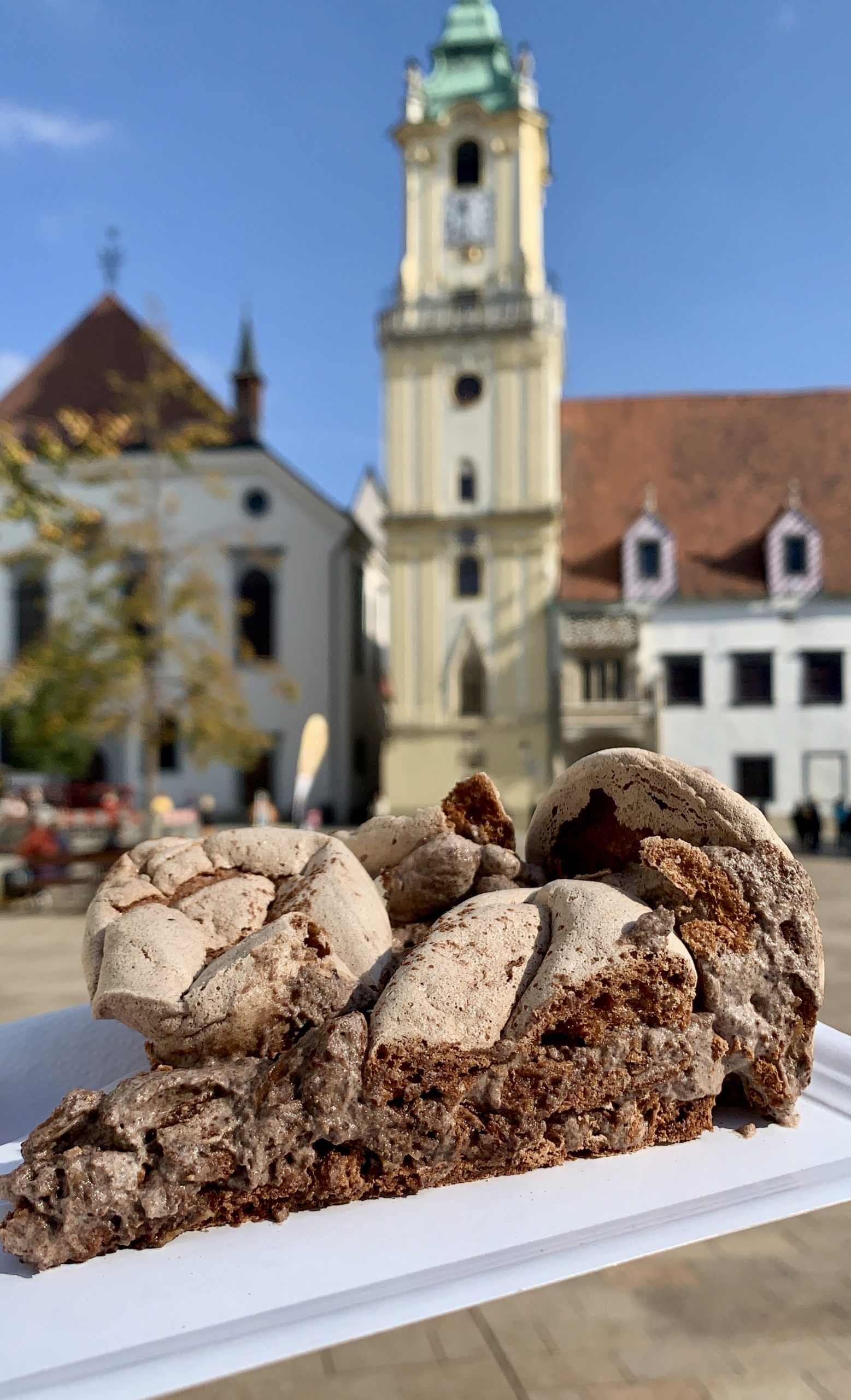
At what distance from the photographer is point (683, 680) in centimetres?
2652

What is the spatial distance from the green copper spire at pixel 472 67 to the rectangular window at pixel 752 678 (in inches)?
634

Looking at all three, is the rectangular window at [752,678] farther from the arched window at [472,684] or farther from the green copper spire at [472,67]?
the green copper spire at [472,67]

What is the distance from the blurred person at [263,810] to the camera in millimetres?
20094

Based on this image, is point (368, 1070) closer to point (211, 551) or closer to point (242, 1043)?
point (242, 1043)

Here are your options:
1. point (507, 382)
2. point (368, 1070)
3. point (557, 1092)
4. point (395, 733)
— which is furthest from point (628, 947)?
point (507, 382)

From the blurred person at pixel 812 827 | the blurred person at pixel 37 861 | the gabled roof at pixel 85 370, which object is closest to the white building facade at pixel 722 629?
the blurred person at pixel 812 827

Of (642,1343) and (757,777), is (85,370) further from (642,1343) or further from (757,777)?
(642,1343)

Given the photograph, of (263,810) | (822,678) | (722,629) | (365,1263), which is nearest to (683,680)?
(722,629)

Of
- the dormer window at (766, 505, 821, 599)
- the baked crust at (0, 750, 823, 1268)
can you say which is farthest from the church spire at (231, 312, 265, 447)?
the baked crust at (0, 750, 823, 1268)

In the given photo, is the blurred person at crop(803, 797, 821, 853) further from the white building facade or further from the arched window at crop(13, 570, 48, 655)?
the arched window at crop(13, 570, 48, 655)

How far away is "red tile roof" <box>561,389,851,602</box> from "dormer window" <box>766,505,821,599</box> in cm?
29

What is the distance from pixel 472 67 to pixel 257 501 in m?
13.7

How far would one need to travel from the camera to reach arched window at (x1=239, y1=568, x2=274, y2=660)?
28438 mm

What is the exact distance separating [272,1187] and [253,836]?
1.40 m
